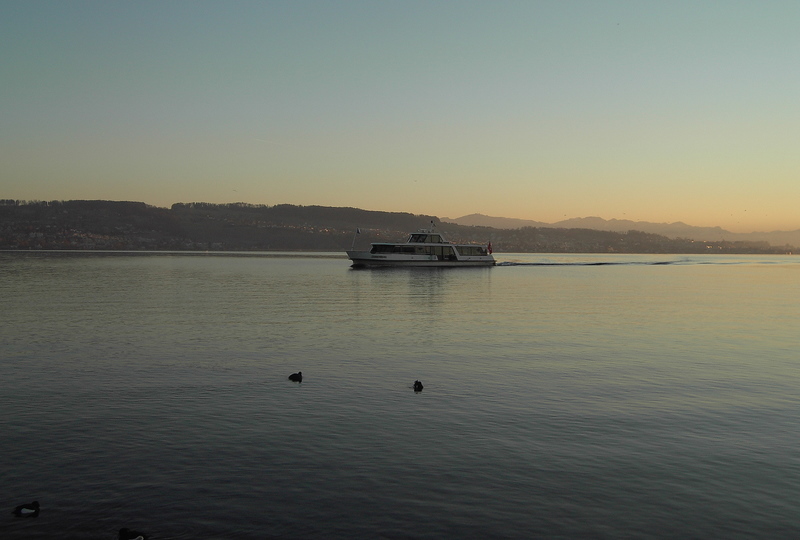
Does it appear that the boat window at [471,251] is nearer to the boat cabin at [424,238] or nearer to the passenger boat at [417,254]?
the passenger boat at [417,254]

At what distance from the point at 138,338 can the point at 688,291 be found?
6262 cm

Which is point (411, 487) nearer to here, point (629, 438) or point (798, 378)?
point (629, 438)

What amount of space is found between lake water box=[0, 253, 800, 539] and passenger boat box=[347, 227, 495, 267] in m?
82.2

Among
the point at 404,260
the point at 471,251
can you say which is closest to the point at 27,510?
the point at 404,260

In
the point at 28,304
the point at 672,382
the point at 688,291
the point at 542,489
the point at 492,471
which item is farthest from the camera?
the point at 688,291

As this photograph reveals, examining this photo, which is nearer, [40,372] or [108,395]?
[108,395]

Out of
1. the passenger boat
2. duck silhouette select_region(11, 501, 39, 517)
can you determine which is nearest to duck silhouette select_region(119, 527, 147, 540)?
duck silhouette select_region(11, 501, 39, 517)

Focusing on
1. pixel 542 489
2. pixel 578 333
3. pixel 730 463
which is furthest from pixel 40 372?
pixel 578 333

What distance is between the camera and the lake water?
10.9 m

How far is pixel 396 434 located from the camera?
15.6 metres

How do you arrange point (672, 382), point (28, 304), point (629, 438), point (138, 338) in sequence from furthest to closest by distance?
point (28, 304) → point (138, 338) → point (672, 382) → point (629, 438)

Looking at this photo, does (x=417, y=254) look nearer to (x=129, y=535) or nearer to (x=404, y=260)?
(x=404, y=260)

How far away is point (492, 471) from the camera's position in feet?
43.0

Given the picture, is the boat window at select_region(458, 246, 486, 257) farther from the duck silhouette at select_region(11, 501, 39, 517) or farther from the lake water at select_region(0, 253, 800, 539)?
the duck silhouette at select_region(11, 501, 39, 517)
